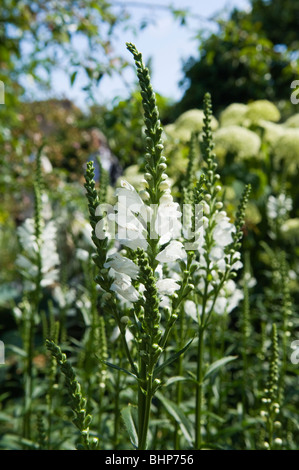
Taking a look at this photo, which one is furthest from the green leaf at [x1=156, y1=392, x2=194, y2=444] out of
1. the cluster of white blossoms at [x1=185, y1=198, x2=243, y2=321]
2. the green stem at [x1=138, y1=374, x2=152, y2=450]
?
the green stem at [x1=138, y1=374, x2=152, y2=450]

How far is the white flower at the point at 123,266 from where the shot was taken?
110cm

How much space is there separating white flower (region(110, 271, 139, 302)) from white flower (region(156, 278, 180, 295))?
7 cm

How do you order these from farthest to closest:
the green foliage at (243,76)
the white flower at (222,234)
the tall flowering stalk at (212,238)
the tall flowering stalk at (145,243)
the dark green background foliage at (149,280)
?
the green foliage at (243,76)
the dark green background foliage at (149,280)
the white flower at (222,234)
the tall flowering stalk at (212,238)
the tall flowering stalk at (145,243)

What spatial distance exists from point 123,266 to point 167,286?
0.45 ft

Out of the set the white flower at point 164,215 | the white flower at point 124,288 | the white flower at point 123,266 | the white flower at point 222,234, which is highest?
the white flower at point 222,234

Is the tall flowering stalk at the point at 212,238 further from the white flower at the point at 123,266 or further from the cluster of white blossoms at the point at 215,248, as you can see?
the white flower at the point at 123,266

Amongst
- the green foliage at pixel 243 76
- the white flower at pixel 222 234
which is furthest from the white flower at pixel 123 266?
the green foliage at pixel 243 76

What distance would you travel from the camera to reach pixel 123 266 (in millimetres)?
1104

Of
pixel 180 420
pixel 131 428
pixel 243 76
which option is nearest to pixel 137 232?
pixel 131 428

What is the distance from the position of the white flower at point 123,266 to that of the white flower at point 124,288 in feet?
0.10

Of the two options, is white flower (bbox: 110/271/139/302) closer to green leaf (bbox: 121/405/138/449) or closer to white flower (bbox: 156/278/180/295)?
white flower (bbox: 156/278/180/295)

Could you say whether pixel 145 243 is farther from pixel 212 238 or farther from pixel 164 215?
pixel 212 238

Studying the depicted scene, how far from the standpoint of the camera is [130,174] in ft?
13.9
